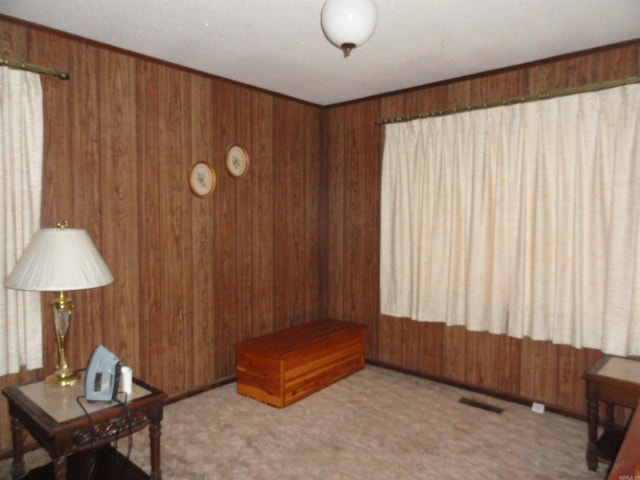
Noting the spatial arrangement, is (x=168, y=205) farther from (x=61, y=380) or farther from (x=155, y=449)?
(x=155, y=449)

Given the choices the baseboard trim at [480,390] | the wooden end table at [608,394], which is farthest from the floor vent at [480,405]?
the wooden end table at [608,394]

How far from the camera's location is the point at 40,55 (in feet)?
8.50

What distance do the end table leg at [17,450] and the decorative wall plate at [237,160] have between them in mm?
2209

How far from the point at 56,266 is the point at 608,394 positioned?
2889mm

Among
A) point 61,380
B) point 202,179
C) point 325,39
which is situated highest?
point 325,39

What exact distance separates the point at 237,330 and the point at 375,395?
127 cm

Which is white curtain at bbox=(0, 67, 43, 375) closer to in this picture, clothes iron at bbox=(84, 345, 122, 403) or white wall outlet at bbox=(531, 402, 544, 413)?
clothes iron at bbox=(84, 345, 122, 403)

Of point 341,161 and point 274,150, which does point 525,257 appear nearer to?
point 341,161

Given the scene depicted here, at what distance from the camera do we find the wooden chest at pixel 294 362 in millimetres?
3193

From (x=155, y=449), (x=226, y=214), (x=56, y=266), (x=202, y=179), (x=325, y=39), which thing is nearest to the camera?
(x=56, y=266)

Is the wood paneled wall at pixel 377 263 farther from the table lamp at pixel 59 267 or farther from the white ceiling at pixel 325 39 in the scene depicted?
the table lamp at pixel 59 267

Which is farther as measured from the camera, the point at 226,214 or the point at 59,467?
the point at 226,214

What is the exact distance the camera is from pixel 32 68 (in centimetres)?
248

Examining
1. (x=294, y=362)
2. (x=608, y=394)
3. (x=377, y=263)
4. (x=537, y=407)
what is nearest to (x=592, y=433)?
(x=608, y=394)
